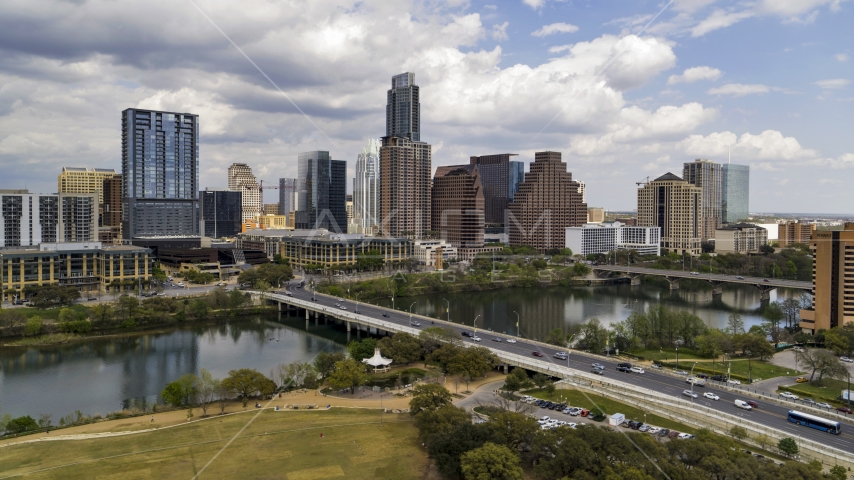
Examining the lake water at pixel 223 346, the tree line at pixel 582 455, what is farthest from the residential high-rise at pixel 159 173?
the tree line at pixel 582 455

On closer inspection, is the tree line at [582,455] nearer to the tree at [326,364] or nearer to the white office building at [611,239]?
the tree at [326,364]

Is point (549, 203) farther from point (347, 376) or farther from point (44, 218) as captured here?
point (347, 376)

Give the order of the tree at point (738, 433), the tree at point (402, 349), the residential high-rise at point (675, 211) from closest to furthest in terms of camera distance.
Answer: the tree at point (738, 433) → the tree at point (402, 349) → the residential high-rise at point (675, 211)

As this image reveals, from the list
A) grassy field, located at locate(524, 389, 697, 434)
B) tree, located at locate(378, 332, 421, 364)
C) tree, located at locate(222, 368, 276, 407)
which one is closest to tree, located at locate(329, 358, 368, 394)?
tree, located at locate(222, 368, 276, 407)

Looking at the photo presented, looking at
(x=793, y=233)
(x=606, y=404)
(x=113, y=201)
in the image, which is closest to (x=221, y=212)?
(x=113, y=201)

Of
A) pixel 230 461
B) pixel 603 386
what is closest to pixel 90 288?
pixel 230 461
